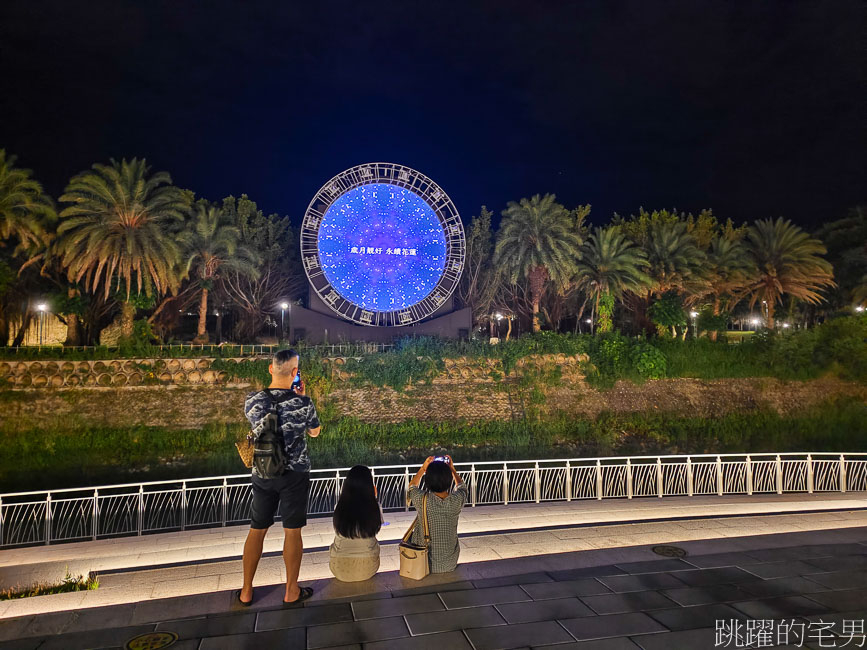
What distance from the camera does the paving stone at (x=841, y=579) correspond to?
5.15 m

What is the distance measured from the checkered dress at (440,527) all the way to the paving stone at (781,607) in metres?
2.57

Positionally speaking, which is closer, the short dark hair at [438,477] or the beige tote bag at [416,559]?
the beige tote bag at [416,559]

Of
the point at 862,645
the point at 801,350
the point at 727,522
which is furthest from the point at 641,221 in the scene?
the point at 862,645

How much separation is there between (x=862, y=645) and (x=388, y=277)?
24.9 metres

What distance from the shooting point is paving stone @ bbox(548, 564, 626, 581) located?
5.41 metres

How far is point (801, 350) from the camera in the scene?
2872 centimetres

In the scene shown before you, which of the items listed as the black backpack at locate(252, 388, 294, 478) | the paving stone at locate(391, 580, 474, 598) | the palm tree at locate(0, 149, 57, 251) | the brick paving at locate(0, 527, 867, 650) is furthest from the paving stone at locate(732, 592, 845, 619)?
the palm tree at locate(0, 149, 57, 251)

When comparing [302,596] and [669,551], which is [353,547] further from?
[669,551]

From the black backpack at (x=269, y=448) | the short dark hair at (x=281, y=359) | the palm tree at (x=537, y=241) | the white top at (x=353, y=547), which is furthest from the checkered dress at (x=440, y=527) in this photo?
the palm tree at (x=537, y=241)

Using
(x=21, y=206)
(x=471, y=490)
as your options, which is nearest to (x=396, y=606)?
(x=471, y=490)

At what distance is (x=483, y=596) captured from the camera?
4.91m

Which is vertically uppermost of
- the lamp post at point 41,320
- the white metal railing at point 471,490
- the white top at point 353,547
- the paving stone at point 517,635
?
the lamp post at point 41,320

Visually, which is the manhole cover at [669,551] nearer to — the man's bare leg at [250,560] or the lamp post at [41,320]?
the man's bare leg at [250,560]

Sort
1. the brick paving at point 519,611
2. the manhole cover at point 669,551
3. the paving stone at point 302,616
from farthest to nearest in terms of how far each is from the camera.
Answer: the manhole cover at point 669,551
the paving stone at point 302,616
the brick paving at point 519,611
